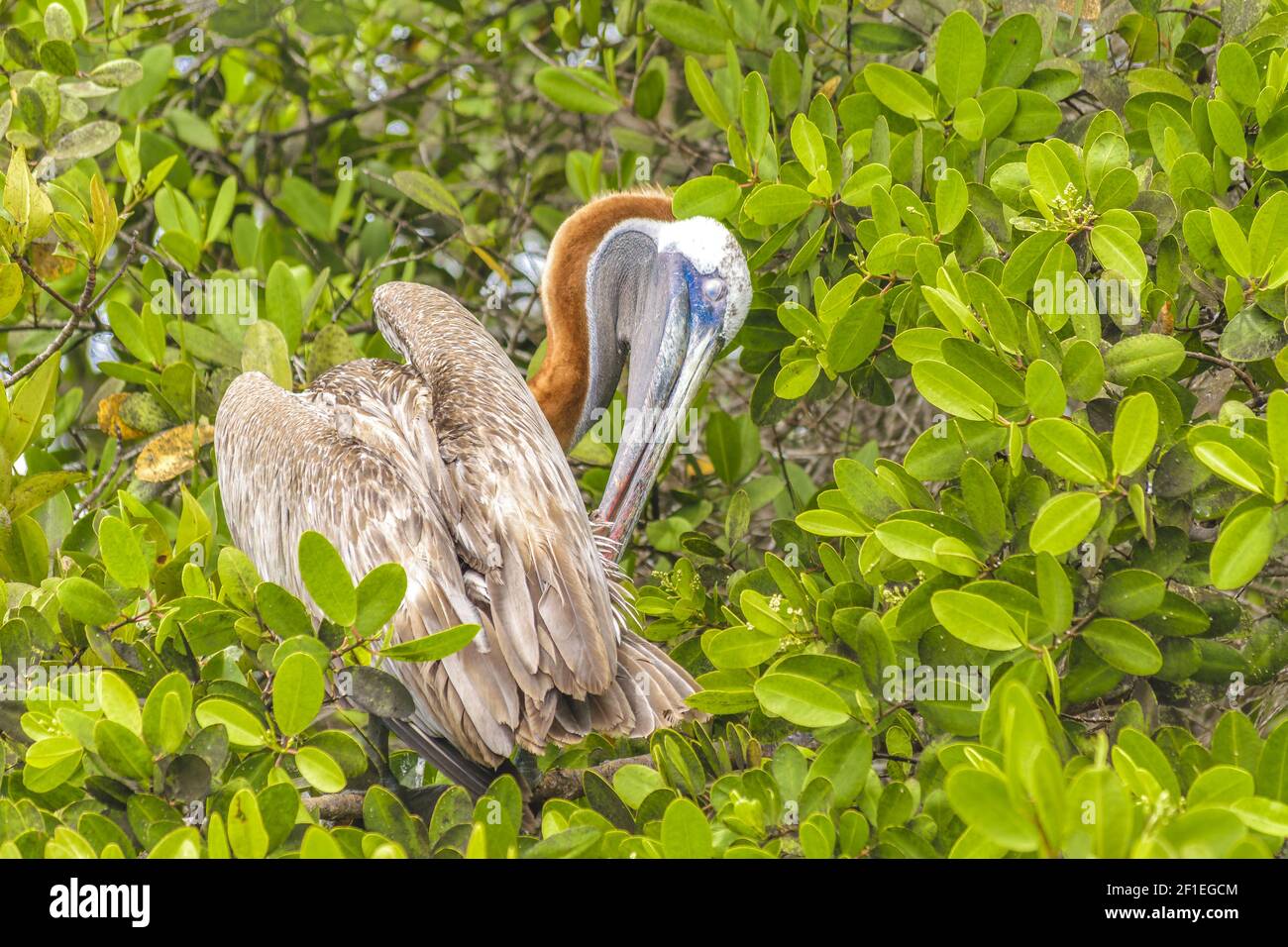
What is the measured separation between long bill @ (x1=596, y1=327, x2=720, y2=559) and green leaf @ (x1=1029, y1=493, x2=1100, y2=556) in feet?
5.49

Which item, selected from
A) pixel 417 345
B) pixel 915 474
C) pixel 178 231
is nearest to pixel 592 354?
pixel 417 345

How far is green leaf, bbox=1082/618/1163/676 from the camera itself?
2.14 metres

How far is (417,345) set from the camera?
13.0 feet

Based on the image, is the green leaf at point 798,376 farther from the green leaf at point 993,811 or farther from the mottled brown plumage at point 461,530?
the green leaf at point 993,811

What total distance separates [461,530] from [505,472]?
24 cm

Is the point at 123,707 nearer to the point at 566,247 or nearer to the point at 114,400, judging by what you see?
the point at 114,400

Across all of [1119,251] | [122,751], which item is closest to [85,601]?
[122,751]

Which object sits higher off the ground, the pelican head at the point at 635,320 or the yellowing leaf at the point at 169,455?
the pelican head at the point at 635,320

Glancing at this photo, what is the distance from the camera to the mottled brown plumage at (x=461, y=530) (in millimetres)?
2834

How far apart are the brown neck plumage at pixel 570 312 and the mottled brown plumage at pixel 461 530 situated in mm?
405

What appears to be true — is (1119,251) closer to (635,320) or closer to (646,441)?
(646,441)

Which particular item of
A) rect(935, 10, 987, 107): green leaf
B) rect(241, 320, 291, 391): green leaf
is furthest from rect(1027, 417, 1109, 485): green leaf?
rect(241, 320, 291, 391): green leaf

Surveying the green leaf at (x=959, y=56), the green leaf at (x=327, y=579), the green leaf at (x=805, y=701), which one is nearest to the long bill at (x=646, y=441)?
the green leaf at (x=959, y=56)
